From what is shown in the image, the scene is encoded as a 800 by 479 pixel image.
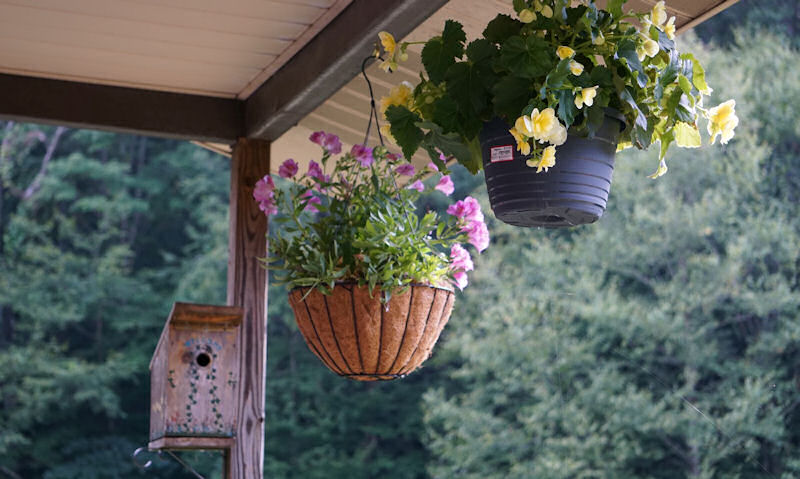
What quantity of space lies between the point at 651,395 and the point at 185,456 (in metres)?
4.42

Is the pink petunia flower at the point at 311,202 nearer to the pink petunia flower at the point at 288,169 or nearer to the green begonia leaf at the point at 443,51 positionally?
the pink petunia flower at the point at 288,169

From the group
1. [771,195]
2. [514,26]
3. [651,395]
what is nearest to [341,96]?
[514,26]

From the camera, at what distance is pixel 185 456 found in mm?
9516

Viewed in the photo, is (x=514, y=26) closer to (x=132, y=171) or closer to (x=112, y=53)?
(x=112, y=53)

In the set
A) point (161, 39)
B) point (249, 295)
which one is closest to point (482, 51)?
point (161, 39)

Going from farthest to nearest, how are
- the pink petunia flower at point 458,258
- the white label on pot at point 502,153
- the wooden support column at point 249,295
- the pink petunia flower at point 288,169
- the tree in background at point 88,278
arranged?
1. the tree in background at point 88,278
2. the wooden support column at point 249,295
3. the pink petunia flower at point 288,169
4. the pink petunia flower at point 458,258
5. the white label on pot at point 502,153

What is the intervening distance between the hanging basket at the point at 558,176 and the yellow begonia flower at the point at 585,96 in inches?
2.6

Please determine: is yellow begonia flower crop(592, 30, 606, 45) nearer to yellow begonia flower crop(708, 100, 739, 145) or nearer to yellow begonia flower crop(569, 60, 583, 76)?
yellow begonia flower crop(569, 60, 583, 76)

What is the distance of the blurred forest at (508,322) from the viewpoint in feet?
28.1

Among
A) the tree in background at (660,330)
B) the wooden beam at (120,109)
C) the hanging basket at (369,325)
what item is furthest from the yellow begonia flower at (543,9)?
the tree in background at (660,330)

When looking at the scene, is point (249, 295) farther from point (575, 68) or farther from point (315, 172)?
point (575, 68)

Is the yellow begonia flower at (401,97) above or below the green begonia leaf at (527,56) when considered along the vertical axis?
above

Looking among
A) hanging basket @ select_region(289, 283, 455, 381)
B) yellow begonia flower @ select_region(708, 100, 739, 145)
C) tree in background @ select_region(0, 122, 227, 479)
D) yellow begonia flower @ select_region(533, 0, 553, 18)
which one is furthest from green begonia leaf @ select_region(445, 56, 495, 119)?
tree in background @ select_region(0, 122, 227, 479)

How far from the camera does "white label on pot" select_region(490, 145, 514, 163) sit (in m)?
1.46
